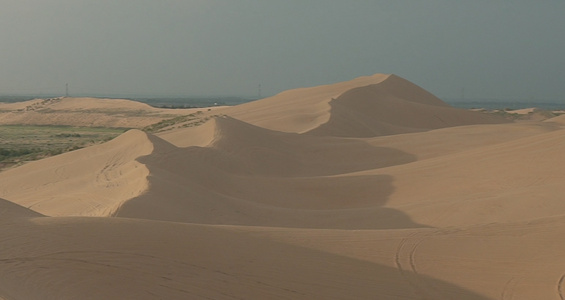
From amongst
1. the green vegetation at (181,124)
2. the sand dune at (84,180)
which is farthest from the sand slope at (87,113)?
the sand dune at (84,180)

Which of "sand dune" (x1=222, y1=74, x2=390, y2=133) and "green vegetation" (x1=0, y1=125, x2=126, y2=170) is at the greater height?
"sand dune" (x1=222, y1=74, x2=390, y2=133)

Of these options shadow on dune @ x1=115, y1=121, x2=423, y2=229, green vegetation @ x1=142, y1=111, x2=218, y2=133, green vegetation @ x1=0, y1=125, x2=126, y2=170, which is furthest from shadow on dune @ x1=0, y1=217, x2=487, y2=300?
green vegetation @ x1=142, y1=111, x2=218, y2=133

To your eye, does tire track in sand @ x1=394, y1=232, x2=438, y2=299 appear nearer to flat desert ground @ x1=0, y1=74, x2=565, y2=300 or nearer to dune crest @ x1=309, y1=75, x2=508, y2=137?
flat desert ground @ x1=0, y1=74, x2=565, y2=300

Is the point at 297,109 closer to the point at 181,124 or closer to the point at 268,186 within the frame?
the point at 181,124

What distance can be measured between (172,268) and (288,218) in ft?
21.7

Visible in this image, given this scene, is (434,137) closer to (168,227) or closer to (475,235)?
(475,235)

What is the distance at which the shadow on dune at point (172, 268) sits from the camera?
6.15 m

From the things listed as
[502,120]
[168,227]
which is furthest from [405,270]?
[502,120]

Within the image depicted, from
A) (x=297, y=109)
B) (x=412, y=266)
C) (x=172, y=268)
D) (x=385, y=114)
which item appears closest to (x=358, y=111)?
(x=385, y=114)

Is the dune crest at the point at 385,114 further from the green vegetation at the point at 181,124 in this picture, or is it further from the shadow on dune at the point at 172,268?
the shadow on dune at the point at 172,268

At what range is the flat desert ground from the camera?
21.6 feet

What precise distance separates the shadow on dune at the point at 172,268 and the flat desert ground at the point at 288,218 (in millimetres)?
22

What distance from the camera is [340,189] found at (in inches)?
642

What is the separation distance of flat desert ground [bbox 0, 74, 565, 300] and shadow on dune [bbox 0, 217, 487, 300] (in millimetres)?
22
